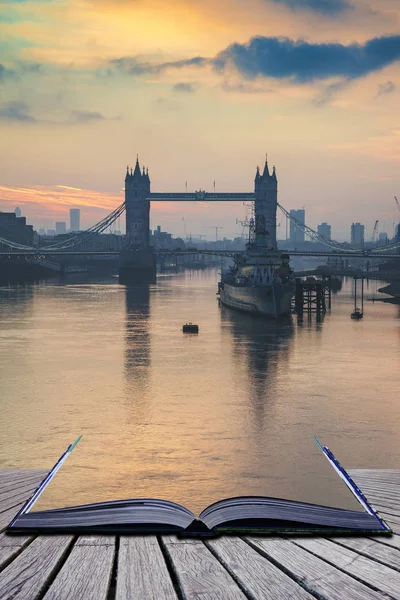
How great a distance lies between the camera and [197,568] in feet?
15.8

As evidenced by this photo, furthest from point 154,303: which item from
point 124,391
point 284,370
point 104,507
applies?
point 104,507

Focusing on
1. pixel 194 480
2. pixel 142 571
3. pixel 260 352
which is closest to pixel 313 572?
pixel 142 571

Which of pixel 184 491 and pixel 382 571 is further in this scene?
pixel 184 491

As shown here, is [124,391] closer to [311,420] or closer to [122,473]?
[311,420]

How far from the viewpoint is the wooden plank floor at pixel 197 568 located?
4.41m

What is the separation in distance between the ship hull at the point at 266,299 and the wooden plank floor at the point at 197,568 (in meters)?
62.4

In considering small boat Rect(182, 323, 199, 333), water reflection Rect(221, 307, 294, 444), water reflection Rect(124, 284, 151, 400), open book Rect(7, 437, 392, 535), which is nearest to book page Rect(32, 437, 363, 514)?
water reflection Rect(221, 307, 294, 444)

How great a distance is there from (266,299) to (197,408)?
43.2 meters

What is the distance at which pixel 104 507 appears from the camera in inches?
240

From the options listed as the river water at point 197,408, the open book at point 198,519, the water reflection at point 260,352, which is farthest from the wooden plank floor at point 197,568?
the water reflection at point 260,352

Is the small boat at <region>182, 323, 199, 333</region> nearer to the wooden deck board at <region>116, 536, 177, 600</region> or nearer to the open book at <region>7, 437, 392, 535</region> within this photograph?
the open book at <region>7, 437, 392, 535</region>

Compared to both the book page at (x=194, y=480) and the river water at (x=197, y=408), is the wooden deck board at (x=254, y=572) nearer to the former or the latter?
the book page at (x=194, y=480)

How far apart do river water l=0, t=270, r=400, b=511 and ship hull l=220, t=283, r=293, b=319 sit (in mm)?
10805

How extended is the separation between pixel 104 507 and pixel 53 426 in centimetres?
1844
